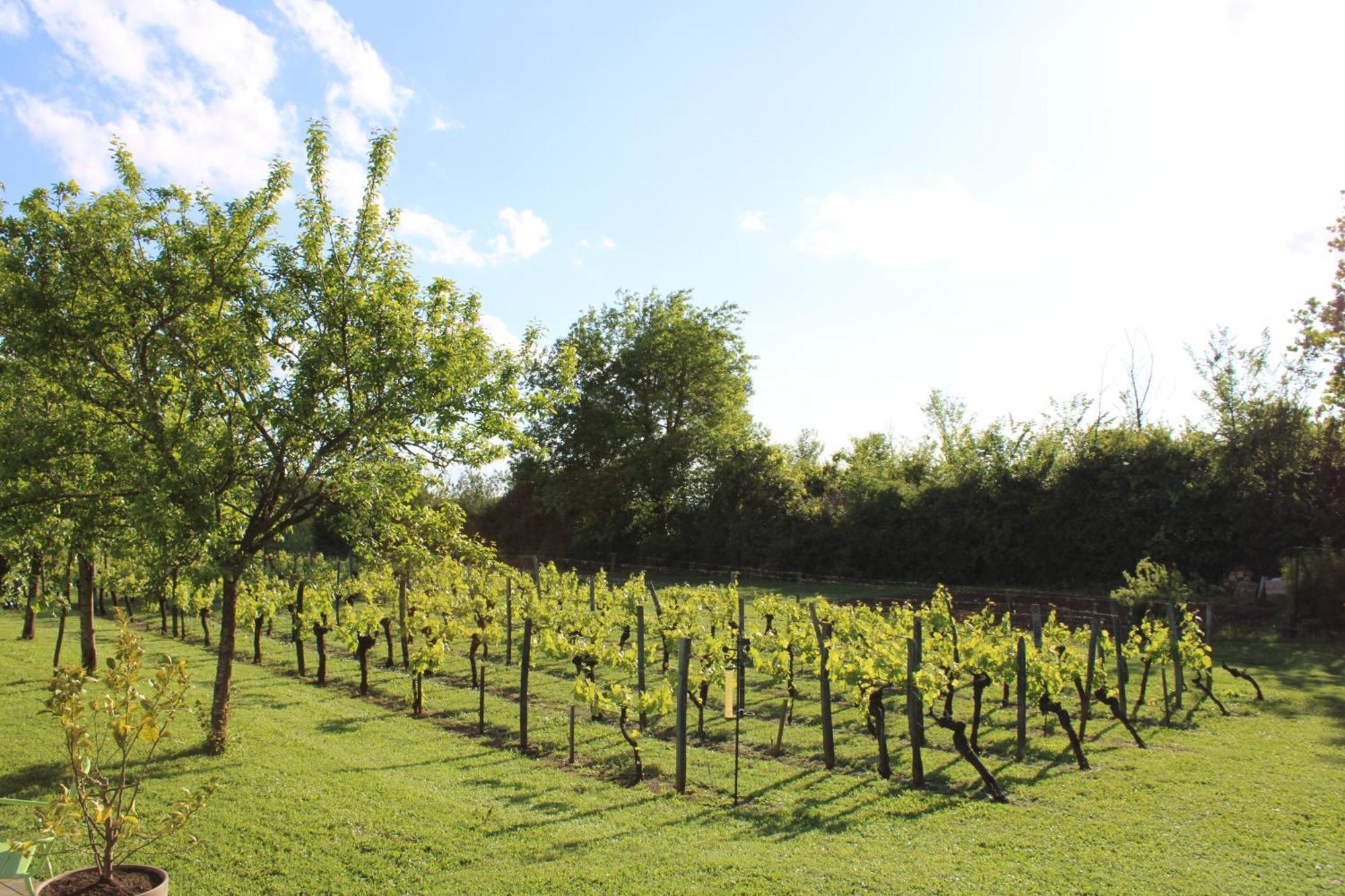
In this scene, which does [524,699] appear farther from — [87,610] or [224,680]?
[87,610]

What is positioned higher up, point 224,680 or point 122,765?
point 122,765

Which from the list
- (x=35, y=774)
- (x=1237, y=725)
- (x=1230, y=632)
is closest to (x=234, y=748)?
(x=35, y=774)

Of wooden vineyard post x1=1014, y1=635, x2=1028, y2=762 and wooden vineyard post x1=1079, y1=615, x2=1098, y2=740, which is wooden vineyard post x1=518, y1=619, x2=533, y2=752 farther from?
wooden vineyard post x1=1079, y1=615, x2=1098, y2=740

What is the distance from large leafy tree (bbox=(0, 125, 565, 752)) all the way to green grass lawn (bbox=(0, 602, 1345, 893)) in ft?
6.54

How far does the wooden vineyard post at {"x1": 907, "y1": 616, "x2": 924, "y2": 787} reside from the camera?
852 centimetres

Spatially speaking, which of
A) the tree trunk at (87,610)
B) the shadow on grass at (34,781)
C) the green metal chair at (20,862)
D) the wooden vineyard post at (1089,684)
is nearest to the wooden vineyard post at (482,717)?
the shadow on grass at (34,781)

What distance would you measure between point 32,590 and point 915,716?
15917 mm

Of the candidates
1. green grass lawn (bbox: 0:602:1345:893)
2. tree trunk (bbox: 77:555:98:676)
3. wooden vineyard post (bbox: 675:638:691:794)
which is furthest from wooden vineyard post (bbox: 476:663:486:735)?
tree trunk (bbox: 77:555:98:676)

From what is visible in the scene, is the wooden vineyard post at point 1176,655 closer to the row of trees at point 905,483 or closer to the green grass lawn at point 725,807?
the green grass lawn at point 725,807

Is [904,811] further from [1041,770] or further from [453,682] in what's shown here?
[453,682]

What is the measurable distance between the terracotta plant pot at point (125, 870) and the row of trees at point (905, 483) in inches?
271

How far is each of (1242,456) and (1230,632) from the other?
665cm

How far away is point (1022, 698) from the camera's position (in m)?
9.72

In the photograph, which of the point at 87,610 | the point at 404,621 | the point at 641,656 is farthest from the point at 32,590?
the point at 641,656
